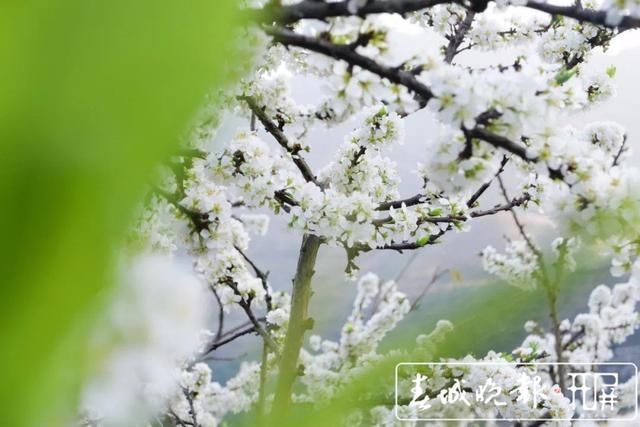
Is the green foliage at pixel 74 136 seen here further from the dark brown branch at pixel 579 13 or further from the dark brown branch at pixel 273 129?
the dark brown branch at pixel 273 129

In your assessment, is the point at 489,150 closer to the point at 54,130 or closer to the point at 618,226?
the point at 618,226

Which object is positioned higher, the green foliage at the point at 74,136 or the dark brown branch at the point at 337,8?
the dark brown branch at the point at 337,8

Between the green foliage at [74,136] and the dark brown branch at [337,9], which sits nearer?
the green foliage at [74,136]

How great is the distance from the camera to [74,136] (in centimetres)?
5

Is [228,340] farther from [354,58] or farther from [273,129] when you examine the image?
[354,58]

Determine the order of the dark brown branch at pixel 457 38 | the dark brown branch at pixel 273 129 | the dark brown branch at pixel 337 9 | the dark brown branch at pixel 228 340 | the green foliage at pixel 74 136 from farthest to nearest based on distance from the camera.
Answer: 1. the dark brown branch at pixel 457 38
2. the dark brown branch at pixel 228 340
3. the dark brown branch at pixel 273 129
4. the dark brown branch at pixel 337 9
5. the green foliage at pixel 74 136

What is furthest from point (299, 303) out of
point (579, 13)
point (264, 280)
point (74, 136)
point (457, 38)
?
point (74, 136)

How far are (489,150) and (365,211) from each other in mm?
694

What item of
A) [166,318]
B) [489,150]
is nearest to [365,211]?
[489,150]

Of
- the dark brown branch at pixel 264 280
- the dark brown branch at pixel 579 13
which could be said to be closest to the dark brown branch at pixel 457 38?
the dark brown branch at pixel 264 280

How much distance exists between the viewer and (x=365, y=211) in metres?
1.29

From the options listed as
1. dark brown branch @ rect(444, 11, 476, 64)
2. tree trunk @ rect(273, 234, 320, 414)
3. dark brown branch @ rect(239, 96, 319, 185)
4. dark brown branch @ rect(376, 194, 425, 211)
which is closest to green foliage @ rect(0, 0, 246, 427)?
dark brown branch @ rect(239, 96, 319, 185)

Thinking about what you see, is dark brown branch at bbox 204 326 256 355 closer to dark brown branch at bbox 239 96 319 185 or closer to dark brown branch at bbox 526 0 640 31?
dark brown branch at bbox 239 96 319 185

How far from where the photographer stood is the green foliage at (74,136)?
0.16 feet
